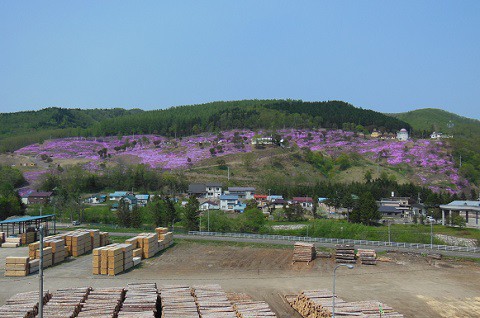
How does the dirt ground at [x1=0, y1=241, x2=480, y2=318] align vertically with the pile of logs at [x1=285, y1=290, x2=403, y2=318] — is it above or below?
below

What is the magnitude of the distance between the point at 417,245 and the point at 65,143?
108m

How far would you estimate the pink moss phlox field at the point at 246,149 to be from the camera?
3708 inches

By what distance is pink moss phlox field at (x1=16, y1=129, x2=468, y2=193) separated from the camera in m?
94.2

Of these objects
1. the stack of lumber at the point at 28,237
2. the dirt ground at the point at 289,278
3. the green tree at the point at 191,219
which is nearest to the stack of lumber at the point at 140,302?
the dirt ground at the point at 289,278

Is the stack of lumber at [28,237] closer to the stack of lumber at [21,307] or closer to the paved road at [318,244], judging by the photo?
the paved road at [318,244]

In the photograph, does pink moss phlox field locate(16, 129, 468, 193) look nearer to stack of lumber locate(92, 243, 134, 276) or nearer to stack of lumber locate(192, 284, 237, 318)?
stack of lumber locate(92, 243, 134, 276)

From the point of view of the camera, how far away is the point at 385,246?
42.9m

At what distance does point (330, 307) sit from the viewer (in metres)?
19.9

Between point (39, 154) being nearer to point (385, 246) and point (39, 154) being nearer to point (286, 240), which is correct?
point (286, 240)

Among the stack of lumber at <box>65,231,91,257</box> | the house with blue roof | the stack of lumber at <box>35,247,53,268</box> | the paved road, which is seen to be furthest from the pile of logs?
the house with blue roof

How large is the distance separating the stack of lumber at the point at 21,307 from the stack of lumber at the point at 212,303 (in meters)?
7.00

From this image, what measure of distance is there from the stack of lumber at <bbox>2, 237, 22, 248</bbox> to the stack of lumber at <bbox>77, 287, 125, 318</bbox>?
23021 millimetres

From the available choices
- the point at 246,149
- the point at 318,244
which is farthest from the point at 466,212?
the point at 246,149

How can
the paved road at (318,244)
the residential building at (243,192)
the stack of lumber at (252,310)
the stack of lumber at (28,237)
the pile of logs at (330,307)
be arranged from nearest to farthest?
1. the stack of lumber at (252,310)
2. the pile of logs at (330,307)
3. the paved road at (318,244)
4. the stack of lumber at (28,237)
5. the residential building at (243,192)
